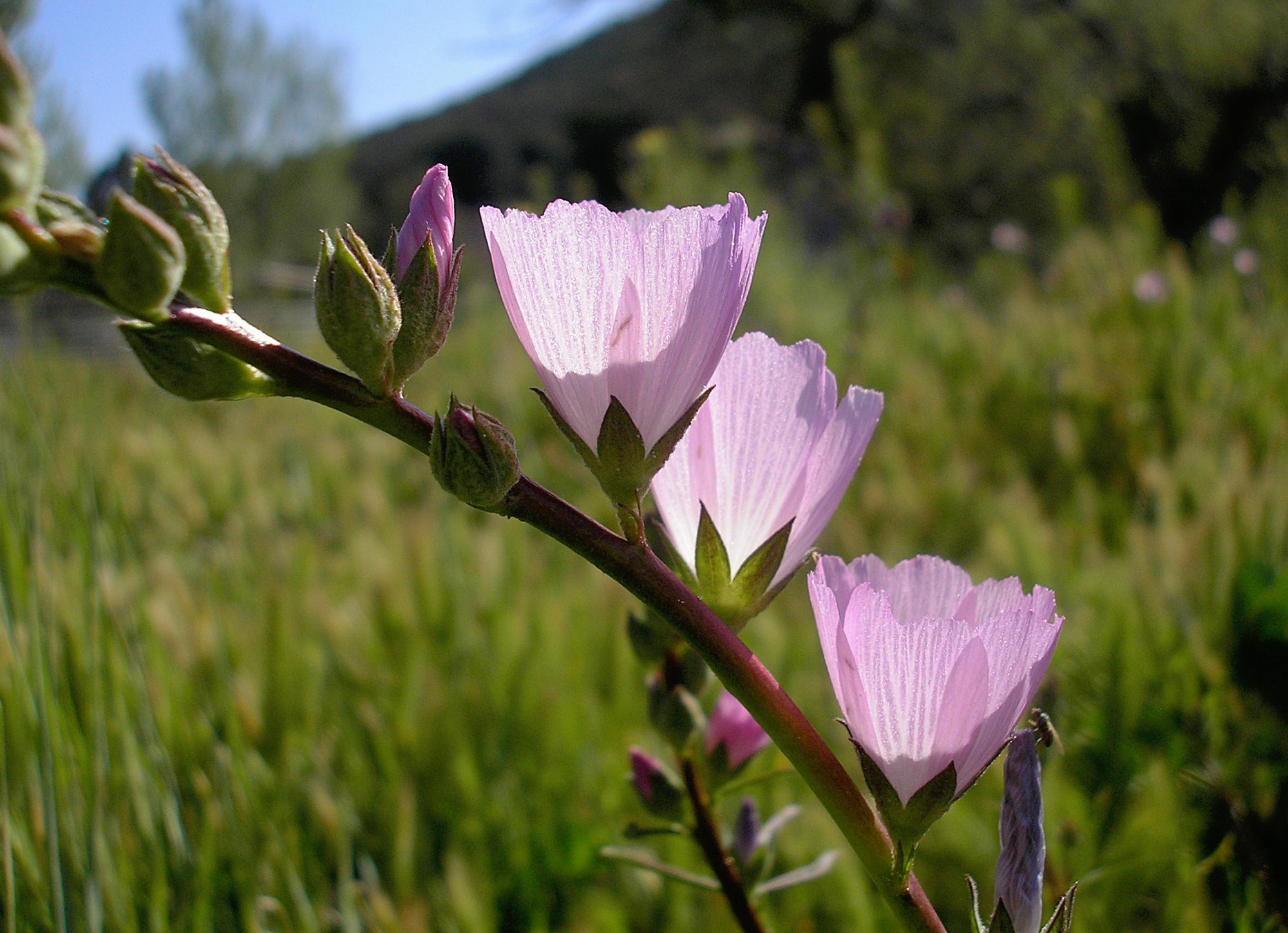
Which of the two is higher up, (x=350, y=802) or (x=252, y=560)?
(x=252, y=560)

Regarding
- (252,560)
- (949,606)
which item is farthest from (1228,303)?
(949,606)

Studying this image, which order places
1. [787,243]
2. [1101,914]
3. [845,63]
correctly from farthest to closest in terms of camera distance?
[787,243] < [845,63] < [1101,914]

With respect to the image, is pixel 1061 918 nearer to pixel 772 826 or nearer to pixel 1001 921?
pixel 1001 921

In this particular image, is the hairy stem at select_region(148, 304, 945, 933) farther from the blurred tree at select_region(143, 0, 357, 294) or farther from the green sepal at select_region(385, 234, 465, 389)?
the blurred tree at select_region(143, 0, 357, 294)

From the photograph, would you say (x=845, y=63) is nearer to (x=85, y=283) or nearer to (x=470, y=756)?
(x=470, y=756)

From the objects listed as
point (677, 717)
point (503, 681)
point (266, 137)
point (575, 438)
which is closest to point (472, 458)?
point (575, 438)

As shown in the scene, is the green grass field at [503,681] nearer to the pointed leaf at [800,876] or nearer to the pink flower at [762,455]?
the pointed leaf at [800,876]

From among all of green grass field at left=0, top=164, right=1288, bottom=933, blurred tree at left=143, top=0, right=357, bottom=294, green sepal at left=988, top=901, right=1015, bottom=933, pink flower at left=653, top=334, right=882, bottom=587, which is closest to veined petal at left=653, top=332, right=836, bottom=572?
pink flower at left=653, top=334, right=882, bottom=587
